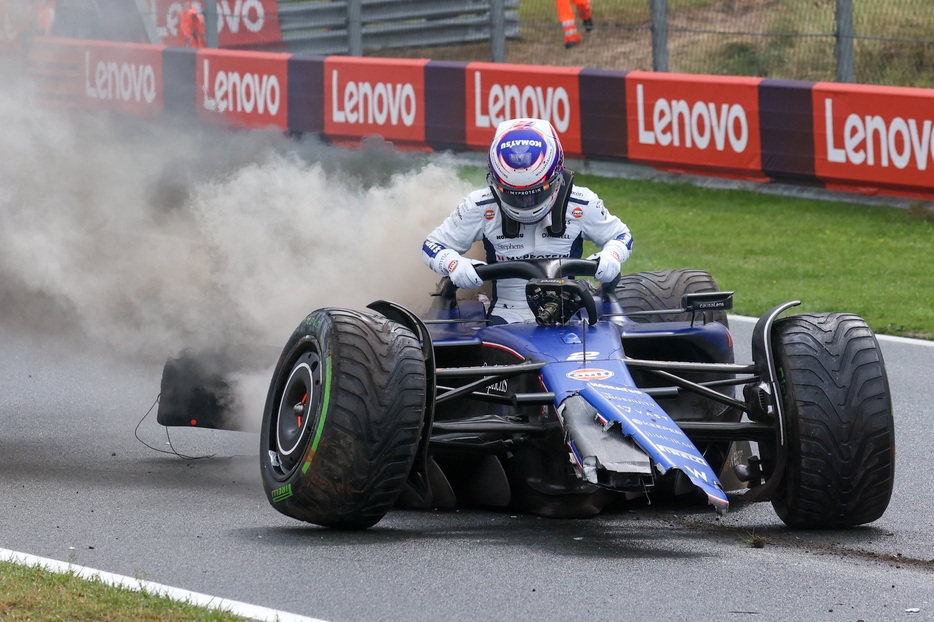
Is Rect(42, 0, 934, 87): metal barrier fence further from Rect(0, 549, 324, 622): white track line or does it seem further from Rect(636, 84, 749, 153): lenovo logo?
Rect(0, 549, 324, 622): white track line

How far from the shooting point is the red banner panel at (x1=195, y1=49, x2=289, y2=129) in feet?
68.6

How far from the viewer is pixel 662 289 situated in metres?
8.58

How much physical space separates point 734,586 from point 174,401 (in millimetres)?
3846

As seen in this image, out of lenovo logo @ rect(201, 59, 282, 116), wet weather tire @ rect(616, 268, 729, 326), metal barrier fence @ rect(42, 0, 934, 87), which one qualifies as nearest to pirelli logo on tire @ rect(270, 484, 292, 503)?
wet weather tire @ rect(616, 268, 729, 326)

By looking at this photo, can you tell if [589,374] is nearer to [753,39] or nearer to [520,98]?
[753,39]

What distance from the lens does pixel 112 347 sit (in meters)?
8.87

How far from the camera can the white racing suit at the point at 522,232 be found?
7.95 meters

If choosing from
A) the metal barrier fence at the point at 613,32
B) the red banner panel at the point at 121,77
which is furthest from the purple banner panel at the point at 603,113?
the red banner panel at the point at 121,77

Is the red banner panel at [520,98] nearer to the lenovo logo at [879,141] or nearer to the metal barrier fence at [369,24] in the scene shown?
the metal barrier fence at [369,24]

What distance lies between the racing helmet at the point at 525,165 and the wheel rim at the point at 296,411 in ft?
5.47

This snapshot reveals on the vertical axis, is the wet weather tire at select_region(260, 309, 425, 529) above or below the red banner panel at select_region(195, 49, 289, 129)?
below

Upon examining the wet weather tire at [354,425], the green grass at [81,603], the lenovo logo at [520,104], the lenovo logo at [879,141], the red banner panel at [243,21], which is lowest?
the green grass at [81,603]

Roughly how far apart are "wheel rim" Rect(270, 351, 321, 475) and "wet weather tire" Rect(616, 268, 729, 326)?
101 inches

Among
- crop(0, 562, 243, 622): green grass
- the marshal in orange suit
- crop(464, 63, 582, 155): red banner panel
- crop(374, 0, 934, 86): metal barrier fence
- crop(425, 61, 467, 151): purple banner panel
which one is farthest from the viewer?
the marshal in orange suit
